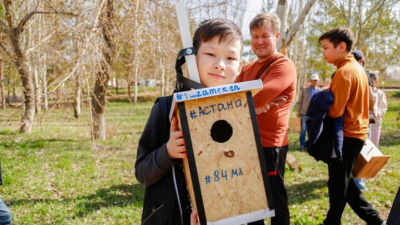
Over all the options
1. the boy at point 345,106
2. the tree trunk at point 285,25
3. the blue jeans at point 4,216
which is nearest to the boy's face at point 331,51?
the boy at point 345,106

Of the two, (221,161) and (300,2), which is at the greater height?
(300,2)

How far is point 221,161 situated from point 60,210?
3.67 meters

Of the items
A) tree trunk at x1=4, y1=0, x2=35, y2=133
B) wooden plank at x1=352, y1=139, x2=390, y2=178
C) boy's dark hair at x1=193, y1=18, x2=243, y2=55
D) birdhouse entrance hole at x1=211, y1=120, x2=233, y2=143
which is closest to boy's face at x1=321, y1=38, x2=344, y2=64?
wooden plank at x1=352, y1=139, x2=390, y2=178

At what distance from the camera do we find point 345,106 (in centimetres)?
331

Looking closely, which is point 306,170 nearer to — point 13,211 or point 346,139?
point 346,139

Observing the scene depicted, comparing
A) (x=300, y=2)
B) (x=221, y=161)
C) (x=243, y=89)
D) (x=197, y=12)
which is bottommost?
(x=221, y=161)

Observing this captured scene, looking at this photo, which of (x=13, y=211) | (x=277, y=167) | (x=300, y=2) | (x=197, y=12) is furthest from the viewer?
(x=300, y=2)

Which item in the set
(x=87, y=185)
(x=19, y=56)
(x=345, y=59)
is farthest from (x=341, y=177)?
(x=19, y=56)

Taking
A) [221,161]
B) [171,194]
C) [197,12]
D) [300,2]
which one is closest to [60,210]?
[171,194]

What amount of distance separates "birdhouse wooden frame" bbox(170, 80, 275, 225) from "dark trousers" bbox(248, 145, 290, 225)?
1.39 meters

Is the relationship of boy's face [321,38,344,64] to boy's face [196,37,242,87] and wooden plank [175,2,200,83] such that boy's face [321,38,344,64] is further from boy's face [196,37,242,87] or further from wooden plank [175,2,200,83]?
wooden plank [175,2,200,83]

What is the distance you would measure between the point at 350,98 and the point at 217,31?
7.40 ft

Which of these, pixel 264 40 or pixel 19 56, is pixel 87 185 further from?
pixel 19 56

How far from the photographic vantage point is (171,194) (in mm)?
1580
